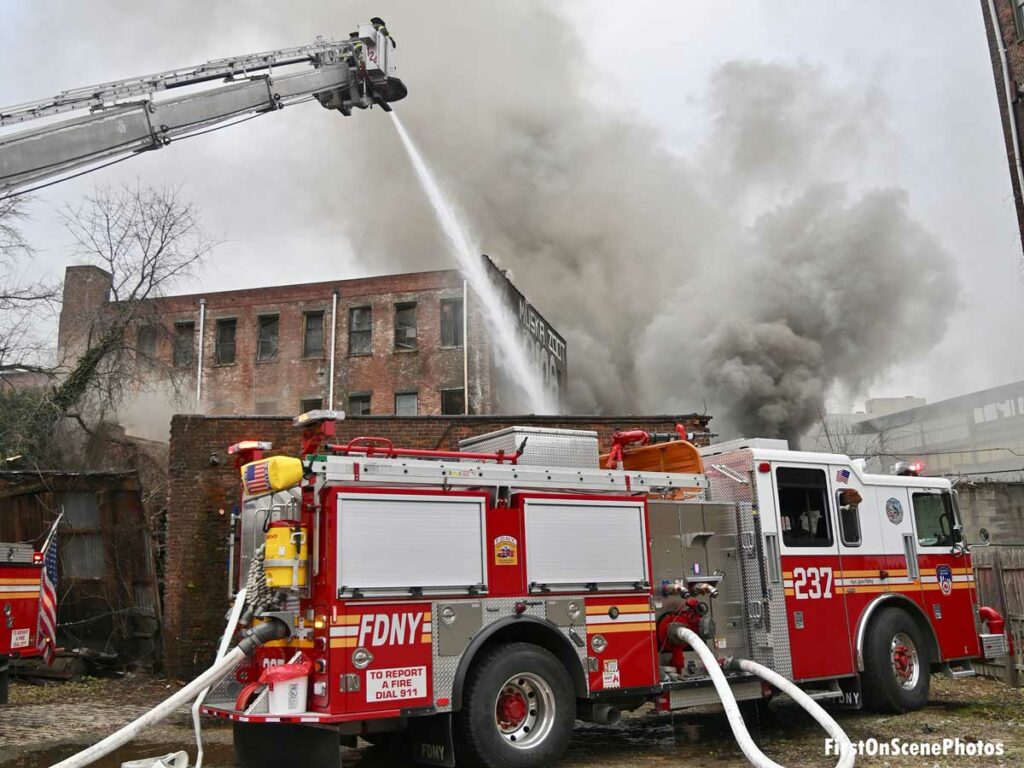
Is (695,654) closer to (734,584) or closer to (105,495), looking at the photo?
(734,584)

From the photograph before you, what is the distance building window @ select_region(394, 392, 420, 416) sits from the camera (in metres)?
26.5

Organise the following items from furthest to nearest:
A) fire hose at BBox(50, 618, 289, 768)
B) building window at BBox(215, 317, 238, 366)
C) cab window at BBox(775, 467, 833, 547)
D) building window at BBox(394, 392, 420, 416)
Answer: building window at BBox(215, 317, 238, 366) < building window at BBox(394, 392, 420, 416) < cab window at BBox(775, 467, 833, 547) < fire hose at BBox(50, 618, 289, 768)

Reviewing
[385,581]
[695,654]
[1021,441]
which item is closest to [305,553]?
[385,581]

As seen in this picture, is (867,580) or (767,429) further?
(767,429)

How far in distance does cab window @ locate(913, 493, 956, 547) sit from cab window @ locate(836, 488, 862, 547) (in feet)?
3.48

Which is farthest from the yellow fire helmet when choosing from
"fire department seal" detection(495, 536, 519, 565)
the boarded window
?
the boarded window

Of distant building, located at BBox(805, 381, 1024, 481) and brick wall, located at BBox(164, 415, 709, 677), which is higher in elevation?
distant building, located at BBox(805, 381, 1024, 481)

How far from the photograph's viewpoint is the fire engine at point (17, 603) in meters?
8.55

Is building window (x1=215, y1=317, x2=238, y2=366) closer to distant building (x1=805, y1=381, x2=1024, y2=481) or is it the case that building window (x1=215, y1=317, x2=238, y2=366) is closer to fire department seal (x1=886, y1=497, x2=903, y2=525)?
distant building (x1=805, y1=381, x2=1024, y2=481)

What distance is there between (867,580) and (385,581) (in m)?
5.02

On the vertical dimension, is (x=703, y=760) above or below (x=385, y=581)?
below

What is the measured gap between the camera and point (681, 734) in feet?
27.2

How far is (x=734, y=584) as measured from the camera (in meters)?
7.79

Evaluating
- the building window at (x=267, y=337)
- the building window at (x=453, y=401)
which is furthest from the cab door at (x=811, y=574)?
the building window at (x=267, y=337)
